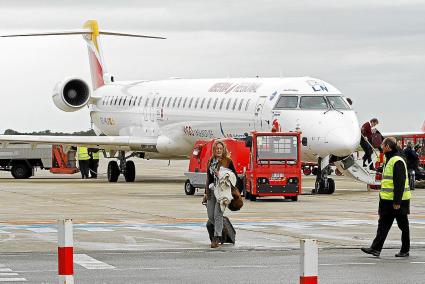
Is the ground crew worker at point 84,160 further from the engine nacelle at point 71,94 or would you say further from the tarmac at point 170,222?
the tarmac at point 170,222

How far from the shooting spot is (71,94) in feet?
151

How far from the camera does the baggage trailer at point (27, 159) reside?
4666cm

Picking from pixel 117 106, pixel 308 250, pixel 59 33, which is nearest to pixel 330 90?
pixel 117 106

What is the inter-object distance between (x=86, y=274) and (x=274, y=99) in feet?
69.8

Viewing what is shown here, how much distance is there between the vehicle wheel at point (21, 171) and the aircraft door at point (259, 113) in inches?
546

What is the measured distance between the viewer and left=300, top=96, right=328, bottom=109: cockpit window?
34362 millimetres

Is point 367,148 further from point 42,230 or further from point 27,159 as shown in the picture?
point 42,230

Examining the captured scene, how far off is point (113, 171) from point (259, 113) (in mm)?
8469

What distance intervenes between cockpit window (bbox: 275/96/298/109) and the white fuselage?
47mm

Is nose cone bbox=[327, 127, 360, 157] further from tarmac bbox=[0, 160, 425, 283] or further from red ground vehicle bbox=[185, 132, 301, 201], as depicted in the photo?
red ground vehicle bbox=[185, 132, 301, 201]

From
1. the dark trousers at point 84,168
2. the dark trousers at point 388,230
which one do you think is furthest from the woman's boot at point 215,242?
the dark trousers at point 84,168

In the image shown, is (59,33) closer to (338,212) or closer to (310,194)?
(310,194)

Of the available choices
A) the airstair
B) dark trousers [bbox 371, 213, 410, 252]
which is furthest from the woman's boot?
the airstair

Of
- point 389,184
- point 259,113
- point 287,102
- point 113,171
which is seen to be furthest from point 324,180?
point 389,184
